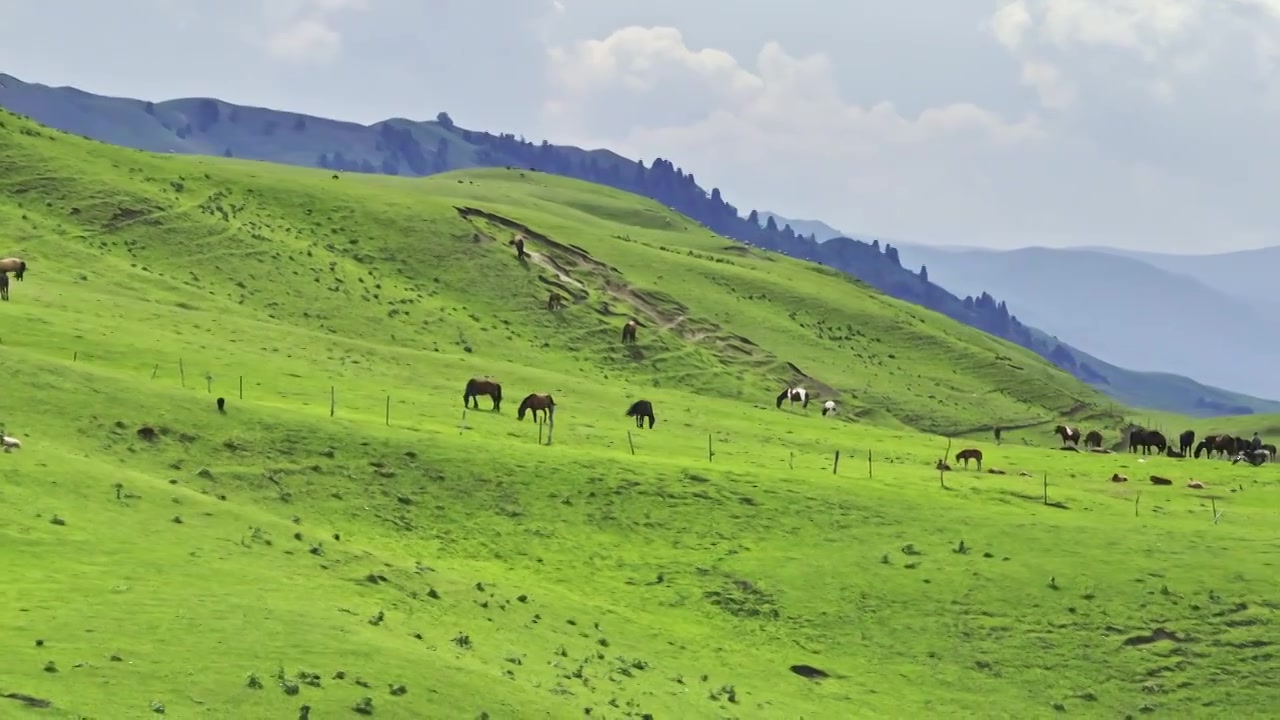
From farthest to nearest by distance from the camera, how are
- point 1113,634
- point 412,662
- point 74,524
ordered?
point 1113,634 < point 74,524 < point 412,662

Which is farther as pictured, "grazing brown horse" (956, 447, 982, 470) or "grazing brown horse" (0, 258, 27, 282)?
"grazing brown horse" (0, 258, 27, 282)

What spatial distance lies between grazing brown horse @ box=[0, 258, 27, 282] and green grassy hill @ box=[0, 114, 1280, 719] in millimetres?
853

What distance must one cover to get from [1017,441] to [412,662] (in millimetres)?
94819

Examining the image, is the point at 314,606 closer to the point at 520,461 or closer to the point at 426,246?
the point at 520,461

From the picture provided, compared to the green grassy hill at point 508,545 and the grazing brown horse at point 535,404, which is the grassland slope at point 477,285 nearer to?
the green grassy hill at point 508,545

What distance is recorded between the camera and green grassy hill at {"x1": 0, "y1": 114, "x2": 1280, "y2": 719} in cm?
3281

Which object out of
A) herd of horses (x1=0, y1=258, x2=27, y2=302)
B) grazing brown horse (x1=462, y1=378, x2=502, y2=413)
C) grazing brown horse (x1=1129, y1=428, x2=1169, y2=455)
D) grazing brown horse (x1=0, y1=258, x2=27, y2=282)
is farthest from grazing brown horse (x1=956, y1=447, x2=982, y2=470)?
grazing brown horse (x1=0, y1=258, x2=27, y2=282)

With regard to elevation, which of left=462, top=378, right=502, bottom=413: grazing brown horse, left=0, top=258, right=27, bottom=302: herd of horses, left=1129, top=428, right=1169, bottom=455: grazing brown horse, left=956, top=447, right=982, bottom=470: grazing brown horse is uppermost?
left=0, top=258, right=27, bottom=302: herd of horses

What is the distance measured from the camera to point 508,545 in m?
50.5

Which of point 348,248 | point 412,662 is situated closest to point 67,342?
point 412,662

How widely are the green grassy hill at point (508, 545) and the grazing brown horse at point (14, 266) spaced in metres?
0.85

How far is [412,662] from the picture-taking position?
109ft

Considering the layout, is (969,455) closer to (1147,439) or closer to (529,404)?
(529,404)

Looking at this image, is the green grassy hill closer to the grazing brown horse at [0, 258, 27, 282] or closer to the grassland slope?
the grazing brown horse at [0, 258, 27, 282]
